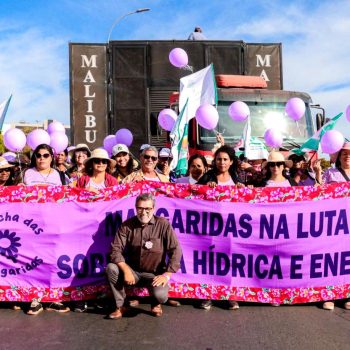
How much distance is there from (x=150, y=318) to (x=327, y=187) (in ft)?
7.30

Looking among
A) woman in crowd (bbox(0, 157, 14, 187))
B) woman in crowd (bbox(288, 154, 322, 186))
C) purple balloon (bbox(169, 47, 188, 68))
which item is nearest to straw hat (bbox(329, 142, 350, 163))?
woman in crowd (bbox(288, 154, 322, 186))

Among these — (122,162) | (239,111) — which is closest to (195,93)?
(239,111)

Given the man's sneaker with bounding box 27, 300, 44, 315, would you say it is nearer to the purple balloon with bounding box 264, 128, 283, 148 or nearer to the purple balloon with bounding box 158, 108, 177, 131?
the purple balloon with bounding box 264, 128, 283, 148

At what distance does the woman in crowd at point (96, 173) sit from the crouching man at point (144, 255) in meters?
0.74

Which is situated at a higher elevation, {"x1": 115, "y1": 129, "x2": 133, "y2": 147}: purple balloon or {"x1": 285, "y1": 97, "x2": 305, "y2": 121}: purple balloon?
{"x1": 285, "y1": 97, "x2": 305, "y2": 121}: purple balloon

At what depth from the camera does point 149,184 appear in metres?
5.47

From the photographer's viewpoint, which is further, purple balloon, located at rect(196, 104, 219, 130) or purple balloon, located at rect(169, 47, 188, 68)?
purple balloon, located at rect(169, 47, 188, 68)

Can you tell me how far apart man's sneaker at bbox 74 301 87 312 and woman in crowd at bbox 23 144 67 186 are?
127cm

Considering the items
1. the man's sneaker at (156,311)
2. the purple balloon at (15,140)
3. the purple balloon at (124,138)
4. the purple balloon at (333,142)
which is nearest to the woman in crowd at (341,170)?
the purple balloon at (333,142)

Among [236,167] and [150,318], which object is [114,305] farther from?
[236,167]

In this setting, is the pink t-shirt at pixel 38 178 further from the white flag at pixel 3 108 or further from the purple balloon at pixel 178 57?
the purple balloon at pixel 178 57

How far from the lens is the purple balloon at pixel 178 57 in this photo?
1020 centimetres

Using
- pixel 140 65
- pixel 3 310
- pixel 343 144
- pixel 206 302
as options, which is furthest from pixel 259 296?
pixel 140 65

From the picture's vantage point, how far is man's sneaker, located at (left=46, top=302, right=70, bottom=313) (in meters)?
5.17
